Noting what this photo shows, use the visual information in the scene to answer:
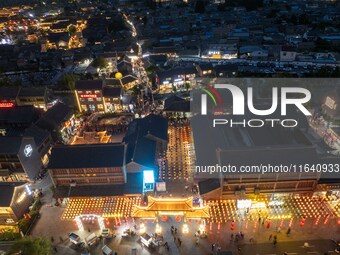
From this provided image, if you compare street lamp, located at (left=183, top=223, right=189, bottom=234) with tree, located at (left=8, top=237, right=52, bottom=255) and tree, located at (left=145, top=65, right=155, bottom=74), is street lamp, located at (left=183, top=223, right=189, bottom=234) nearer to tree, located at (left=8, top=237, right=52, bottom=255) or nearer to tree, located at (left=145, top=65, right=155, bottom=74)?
tree, located at (left=8, top=237, right=52, bottom=255)

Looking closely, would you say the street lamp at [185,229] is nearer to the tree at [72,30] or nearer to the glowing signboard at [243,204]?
the glowing signboard at [243,204]

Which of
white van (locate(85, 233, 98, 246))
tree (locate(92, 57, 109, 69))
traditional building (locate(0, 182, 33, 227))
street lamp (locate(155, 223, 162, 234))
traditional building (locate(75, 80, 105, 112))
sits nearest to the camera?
white van (locate(85, 233, 98, 246))

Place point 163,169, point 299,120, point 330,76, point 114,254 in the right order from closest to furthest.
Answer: point 114,254 → point 163,169 → point 299,120 → point 330,76

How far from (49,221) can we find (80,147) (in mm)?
11366

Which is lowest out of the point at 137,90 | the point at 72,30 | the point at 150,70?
the point at 137,90

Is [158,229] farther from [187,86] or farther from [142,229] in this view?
[187,86]

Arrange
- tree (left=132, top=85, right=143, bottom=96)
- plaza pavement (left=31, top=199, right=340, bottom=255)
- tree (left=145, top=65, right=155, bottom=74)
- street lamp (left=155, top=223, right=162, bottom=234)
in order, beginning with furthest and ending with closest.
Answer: tree (left=145, top=65, right=155, bottom=74) < tree (left=132, top=85, right=143, bottom=96) < street lamp (left=155, top=223, right=162, bottom=234) < plaza pavement (left=31, top=199, right=340, bottom=255)

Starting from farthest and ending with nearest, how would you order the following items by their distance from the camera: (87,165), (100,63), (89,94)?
(100,63)
(89,94)
(87,165)

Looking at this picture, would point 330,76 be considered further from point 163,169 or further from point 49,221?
point 49,221

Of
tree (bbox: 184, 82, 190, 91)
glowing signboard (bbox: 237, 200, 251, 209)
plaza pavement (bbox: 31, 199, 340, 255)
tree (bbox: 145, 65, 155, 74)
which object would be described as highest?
tree (bbox: 145, 65, 155, 74)

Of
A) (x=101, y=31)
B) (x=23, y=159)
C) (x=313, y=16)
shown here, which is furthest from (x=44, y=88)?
(x=313, y=16)

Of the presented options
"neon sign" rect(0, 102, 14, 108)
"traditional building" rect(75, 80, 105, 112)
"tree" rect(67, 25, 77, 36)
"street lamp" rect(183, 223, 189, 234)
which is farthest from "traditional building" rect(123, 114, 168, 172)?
"tree" rect(67, 25, 77, 36)

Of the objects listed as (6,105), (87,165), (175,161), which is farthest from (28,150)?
(6,105)

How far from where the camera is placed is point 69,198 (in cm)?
4081
